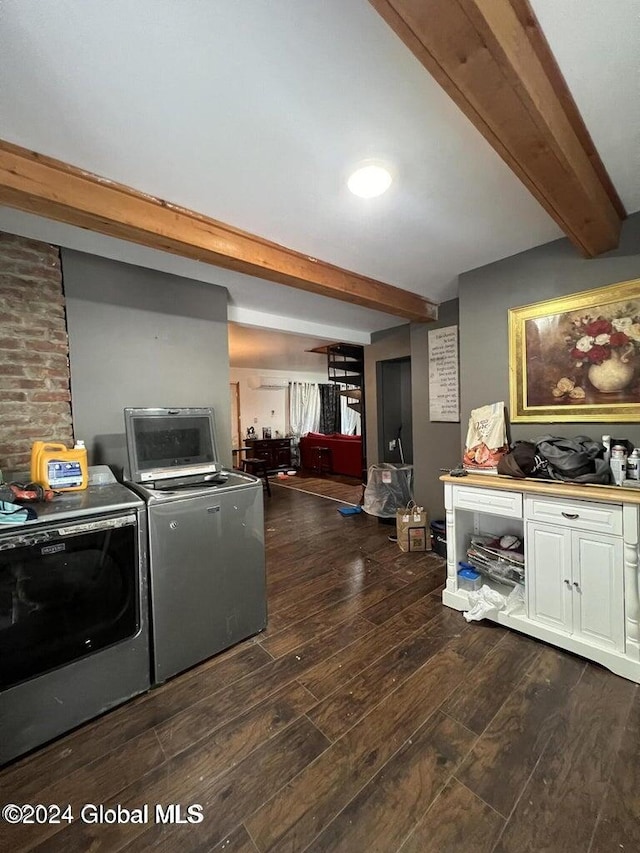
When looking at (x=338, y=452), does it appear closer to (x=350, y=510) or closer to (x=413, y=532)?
(x=350, y=510)

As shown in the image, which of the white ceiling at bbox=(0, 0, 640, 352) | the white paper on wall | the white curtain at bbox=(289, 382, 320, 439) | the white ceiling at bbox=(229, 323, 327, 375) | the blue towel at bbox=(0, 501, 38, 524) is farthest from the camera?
the white curtain at bbox=(289, 382, 320, 439)

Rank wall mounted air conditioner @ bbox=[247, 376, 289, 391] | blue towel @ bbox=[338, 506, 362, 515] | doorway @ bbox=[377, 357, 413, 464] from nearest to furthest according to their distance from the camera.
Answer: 1. blue towel @ bbox=[338, 506, 362, 515]
2. doorway @ bbox=[377, 357, 413, 464]
3. wall mounted air conditioner @ bbox=[247, 376, 289, 391]

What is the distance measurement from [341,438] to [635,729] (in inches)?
215

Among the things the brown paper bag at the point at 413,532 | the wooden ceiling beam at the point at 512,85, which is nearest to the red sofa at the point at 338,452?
the brown paper bag at the point at 413,532

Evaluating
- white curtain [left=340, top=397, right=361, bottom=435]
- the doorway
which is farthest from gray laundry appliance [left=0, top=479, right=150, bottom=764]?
white curtain [left=340, top=397, right=361, bottom=435]

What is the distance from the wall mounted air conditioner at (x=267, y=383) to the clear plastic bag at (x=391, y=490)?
191 inches

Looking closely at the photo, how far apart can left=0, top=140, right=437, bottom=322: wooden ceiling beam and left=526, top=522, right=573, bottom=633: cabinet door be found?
1988mm

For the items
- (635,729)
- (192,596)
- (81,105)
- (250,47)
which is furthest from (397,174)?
(635,729)

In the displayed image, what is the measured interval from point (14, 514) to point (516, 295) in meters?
2.92

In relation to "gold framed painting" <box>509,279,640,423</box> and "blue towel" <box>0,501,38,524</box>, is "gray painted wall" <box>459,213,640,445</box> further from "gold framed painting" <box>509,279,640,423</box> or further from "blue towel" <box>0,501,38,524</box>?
"blue towel" <box>0,501,38,524</box>

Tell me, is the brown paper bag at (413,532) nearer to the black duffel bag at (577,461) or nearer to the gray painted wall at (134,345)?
the black duffel bag at (577,461)

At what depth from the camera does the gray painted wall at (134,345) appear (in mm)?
2045

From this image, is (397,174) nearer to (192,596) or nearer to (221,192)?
(221,192)

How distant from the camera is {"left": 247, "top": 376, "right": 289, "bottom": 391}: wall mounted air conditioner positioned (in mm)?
7918
